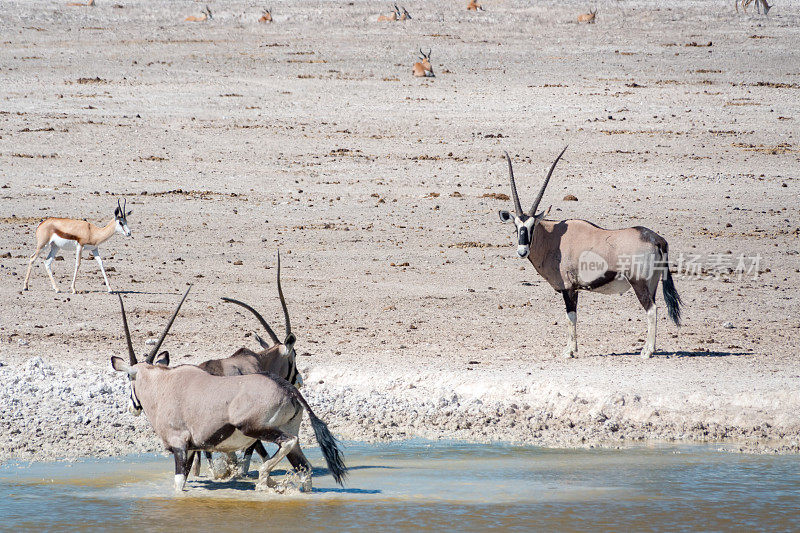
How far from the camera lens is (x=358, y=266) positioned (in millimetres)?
14203

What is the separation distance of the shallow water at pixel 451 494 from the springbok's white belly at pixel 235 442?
385mm

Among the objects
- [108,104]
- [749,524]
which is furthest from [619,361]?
[108,104]

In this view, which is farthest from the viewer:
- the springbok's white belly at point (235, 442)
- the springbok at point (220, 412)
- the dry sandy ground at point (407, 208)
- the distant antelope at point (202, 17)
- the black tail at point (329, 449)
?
the distant antelope at point (202, 17)

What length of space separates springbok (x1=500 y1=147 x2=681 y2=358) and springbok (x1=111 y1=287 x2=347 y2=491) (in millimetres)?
4237

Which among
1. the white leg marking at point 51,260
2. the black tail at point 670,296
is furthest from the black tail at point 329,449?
the white leg marking at point 51,260

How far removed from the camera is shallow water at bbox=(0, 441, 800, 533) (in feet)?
21.5

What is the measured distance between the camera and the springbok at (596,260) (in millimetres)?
10242

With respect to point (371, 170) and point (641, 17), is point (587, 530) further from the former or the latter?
point (641, 17)

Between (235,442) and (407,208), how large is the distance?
34.1 feet

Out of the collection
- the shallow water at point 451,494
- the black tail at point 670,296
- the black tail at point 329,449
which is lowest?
the shallow water at point 451,494

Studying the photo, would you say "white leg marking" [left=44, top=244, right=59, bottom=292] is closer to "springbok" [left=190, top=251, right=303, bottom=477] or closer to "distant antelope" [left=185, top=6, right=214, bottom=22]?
"springbok" [left=190, top=251, right=303, bottom=477]

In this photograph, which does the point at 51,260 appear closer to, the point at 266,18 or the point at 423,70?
the point at 423,70

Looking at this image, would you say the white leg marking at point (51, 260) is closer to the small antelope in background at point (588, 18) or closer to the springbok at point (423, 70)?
the springbok at point (423, 70)

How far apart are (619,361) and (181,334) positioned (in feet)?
14.3
